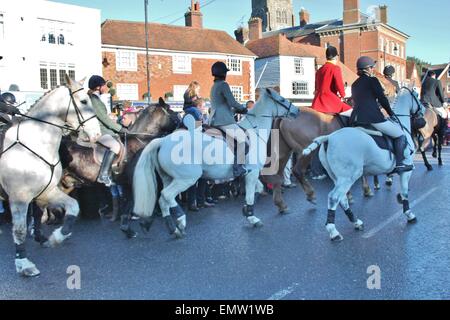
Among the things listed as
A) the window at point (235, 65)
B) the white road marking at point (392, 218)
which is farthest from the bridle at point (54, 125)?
the window at point (235, 65)

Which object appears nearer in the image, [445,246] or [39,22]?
[445,246]

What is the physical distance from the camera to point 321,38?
210 ft

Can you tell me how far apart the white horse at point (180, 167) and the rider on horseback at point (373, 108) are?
5.78 ft

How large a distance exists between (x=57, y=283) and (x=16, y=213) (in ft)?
3.50

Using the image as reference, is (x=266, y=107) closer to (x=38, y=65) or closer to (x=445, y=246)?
(x=445, y=246)

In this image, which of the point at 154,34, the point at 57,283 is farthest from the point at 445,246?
the point at 154,34

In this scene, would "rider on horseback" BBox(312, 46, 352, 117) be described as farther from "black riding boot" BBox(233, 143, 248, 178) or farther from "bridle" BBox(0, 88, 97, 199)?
"bridle" BBox(0, 88, 97, 199)

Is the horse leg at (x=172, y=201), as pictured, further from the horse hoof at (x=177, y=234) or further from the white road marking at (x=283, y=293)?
the white road marking at (x=283, y=293)

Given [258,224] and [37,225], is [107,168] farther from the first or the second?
[258,224]

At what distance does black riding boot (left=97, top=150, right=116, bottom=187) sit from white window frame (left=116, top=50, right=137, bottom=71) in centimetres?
3138

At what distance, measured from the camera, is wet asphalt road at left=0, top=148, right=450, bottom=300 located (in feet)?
16.0

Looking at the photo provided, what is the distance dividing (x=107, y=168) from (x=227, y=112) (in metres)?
2.19

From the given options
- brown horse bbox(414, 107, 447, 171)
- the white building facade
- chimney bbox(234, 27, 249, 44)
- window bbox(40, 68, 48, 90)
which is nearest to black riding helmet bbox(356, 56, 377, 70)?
brown horse bbox(414, 107, 447, 171)

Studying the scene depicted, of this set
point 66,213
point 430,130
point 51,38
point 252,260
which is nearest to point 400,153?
point 252,260
